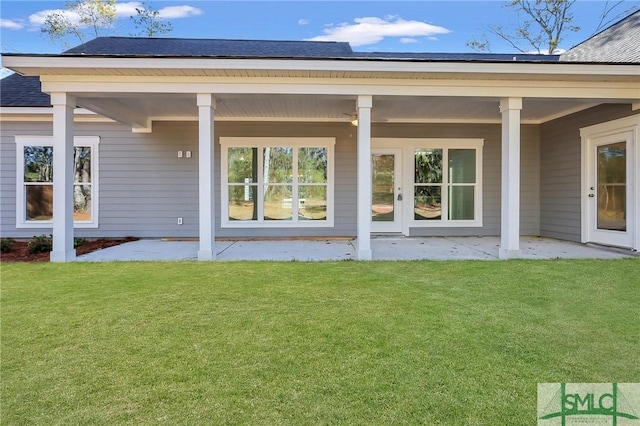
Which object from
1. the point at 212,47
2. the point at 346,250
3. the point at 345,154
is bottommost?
the point at 346,250

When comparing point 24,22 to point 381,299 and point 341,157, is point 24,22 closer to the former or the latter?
point 341,157

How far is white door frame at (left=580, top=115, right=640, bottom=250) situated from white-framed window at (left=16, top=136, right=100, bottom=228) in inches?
395

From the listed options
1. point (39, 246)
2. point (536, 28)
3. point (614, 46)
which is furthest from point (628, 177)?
point (536, 28)

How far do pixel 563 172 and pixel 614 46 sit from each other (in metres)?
2.49

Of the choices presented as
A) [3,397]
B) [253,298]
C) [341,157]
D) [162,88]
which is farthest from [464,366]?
[341,157]

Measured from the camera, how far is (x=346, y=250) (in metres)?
6.58

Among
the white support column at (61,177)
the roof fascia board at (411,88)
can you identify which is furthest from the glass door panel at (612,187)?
the white support column at (61,177)

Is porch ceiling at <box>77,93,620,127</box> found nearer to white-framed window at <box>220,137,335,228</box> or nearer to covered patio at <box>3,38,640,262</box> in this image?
covered patio at <box>3,38,640,262</box>

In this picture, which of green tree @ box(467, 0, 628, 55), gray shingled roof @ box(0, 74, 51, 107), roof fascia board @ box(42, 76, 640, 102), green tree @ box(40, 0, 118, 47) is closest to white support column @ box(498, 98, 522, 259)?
roof fascia board @ box(42, 76, 640, 102)

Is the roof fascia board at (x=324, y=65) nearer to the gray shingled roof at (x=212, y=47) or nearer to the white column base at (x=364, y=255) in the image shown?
the white column base at (x=364, y=255)

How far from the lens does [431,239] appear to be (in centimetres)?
809

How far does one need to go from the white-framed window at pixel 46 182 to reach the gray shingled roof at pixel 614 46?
10233 mm

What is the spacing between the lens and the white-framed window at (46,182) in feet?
26.7

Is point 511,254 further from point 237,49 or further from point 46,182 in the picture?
point 46,182
